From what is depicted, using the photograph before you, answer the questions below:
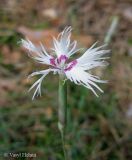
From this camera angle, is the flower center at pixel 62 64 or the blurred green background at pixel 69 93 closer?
the flower center at pixel 62 64

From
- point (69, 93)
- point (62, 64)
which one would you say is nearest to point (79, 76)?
point (62, 64)

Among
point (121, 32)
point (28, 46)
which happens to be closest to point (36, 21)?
point (121, 32)

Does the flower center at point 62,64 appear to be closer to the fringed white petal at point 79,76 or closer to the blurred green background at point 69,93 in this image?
the fringed white petal at point 79,76

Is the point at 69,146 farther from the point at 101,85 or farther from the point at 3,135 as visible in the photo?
the point at 101,85

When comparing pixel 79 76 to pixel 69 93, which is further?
pixel 69 93

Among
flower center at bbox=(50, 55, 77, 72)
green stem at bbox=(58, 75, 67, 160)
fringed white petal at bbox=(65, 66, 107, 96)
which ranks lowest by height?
green stem at bbox=(58, 75, 67, 160)

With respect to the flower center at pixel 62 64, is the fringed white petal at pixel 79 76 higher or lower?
lower

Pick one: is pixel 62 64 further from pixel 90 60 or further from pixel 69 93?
pixel 69 93

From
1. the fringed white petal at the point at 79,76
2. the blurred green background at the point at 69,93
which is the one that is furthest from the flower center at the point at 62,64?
the blurred green background at the point at 69,93

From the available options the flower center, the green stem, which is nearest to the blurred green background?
the green stem

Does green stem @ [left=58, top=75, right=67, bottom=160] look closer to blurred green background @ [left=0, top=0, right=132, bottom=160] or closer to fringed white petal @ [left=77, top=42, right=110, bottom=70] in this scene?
fringed white petal @ [left=77, top=42, right=110, bottom=70]
